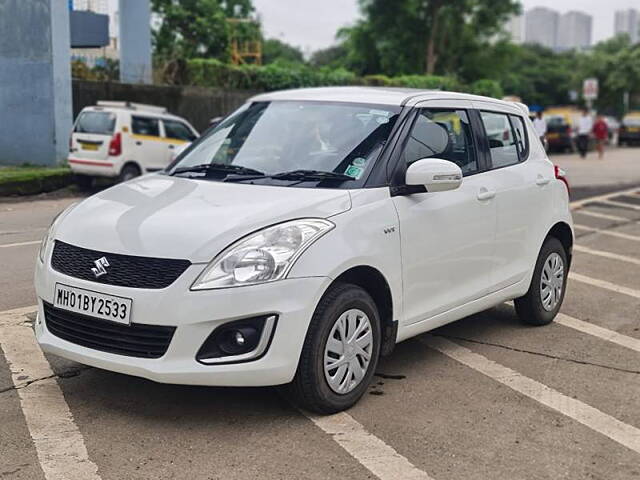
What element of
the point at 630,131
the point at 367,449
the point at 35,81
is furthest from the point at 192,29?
the point at 367,449

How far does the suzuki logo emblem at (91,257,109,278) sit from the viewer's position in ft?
13.5

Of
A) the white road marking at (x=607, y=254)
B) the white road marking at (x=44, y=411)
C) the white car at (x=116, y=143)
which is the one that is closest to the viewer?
the white road marking at (x=44, y=411)

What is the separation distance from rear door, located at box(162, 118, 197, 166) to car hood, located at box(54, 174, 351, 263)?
12888 mm

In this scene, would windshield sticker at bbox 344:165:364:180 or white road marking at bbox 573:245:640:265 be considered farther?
white road marking at bbox 573:245:640:265

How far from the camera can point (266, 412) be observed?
445cm

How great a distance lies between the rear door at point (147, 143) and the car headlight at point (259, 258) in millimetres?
13110

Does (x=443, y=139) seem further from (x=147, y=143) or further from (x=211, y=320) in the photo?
(x=147, y=143)

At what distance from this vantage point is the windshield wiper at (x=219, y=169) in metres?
5.05

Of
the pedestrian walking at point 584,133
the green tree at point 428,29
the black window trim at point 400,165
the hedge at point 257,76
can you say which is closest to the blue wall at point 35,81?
the hedge at point 257,76

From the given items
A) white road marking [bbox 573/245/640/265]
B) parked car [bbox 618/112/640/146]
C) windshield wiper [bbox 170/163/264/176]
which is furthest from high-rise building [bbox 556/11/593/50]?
windshield wiper [bbox 170/163/264/176]

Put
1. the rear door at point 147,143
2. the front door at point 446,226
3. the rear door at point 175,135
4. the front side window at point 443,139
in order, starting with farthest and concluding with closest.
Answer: the rear door at point 175,135
the rear door at point 147,143
the front side window at point 443,139
the front door at point 446,226

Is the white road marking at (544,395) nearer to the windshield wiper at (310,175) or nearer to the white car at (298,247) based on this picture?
the white car at (298,247)

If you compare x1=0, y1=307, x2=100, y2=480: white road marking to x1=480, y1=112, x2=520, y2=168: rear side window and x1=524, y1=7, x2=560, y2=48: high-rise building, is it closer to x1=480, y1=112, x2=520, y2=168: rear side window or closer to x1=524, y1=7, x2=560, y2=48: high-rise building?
x1=480, y1=112, x2=520, y2=168: rear side window

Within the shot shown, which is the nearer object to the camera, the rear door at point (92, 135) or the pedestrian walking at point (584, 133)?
the rear door at point (92, 135)
